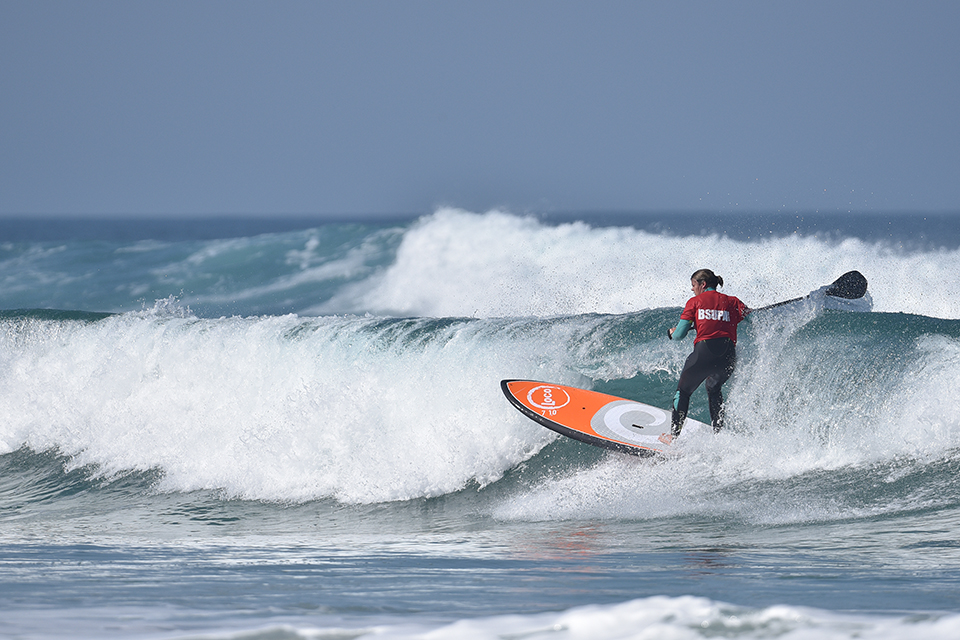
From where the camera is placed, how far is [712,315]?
284 inches

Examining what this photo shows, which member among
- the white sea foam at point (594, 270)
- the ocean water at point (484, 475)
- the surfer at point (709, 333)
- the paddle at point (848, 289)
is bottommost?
the ocean water at point (484, 475)

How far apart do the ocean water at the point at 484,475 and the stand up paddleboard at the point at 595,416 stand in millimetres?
216

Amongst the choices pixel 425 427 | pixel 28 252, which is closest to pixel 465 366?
pixel 425 427

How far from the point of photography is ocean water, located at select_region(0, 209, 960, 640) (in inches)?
139

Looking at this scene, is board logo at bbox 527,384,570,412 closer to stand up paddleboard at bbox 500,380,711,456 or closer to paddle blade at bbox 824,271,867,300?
stand up paddleboard at bbox 500,380,711,456

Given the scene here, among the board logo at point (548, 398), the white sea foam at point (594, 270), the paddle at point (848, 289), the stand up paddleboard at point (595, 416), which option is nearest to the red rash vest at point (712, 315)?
the stand up paddleboard at point (595, 416)

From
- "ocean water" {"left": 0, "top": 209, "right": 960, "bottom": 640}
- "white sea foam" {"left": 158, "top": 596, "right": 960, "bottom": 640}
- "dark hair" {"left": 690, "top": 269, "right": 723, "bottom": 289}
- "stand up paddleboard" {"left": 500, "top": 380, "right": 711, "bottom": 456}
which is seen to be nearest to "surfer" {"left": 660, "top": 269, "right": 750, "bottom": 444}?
"dark hair" {"left": 690, "top": 269, "right": 723, "bottom": 289}

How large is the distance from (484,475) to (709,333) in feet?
7.83

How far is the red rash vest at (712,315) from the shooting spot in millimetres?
7195

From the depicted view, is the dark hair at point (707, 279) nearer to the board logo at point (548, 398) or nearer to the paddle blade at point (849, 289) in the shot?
the board logo at point (548, 398)

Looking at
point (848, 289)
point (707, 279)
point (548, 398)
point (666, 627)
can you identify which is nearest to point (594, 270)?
point (848, 289)

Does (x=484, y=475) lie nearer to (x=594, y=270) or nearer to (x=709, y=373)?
(x=709, y=373)

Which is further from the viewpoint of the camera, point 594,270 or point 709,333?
point 594,270

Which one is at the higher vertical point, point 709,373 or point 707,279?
point 707,279
